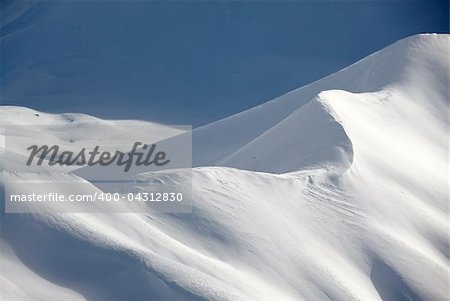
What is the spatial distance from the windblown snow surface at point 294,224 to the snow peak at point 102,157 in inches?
40.7

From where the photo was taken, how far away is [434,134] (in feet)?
57.9

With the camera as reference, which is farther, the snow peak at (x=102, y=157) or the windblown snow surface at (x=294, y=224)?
the snow peak at (x=102, y=157)

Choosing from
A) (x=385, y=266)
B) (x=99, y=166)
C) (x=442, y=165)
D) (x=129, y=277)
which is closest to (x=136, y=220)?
(x=129, y=277)

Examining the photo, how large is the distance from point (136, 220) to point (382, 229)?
4038mm

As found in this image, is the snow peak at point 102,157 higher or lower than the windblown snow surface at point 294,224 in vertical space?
higher

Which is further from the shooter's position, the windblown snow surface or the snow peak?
the snow peak

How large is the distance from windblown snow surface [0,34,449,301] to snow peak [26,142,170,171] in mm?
1033

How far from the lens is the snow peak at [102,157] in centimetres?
1722

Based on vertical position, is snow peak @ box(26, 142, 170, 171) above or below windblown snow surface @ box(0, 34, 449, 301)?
above

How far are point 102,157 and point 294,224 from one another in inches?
251

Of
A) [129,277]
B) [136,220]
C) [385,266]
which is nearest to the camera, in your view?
[129,277]

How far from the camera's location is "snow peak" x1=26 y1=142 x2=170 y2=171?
56.5 ft

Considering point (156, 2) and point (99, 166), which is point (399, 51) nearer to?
point (99, 166)

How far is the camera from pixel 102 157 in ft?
59.2
